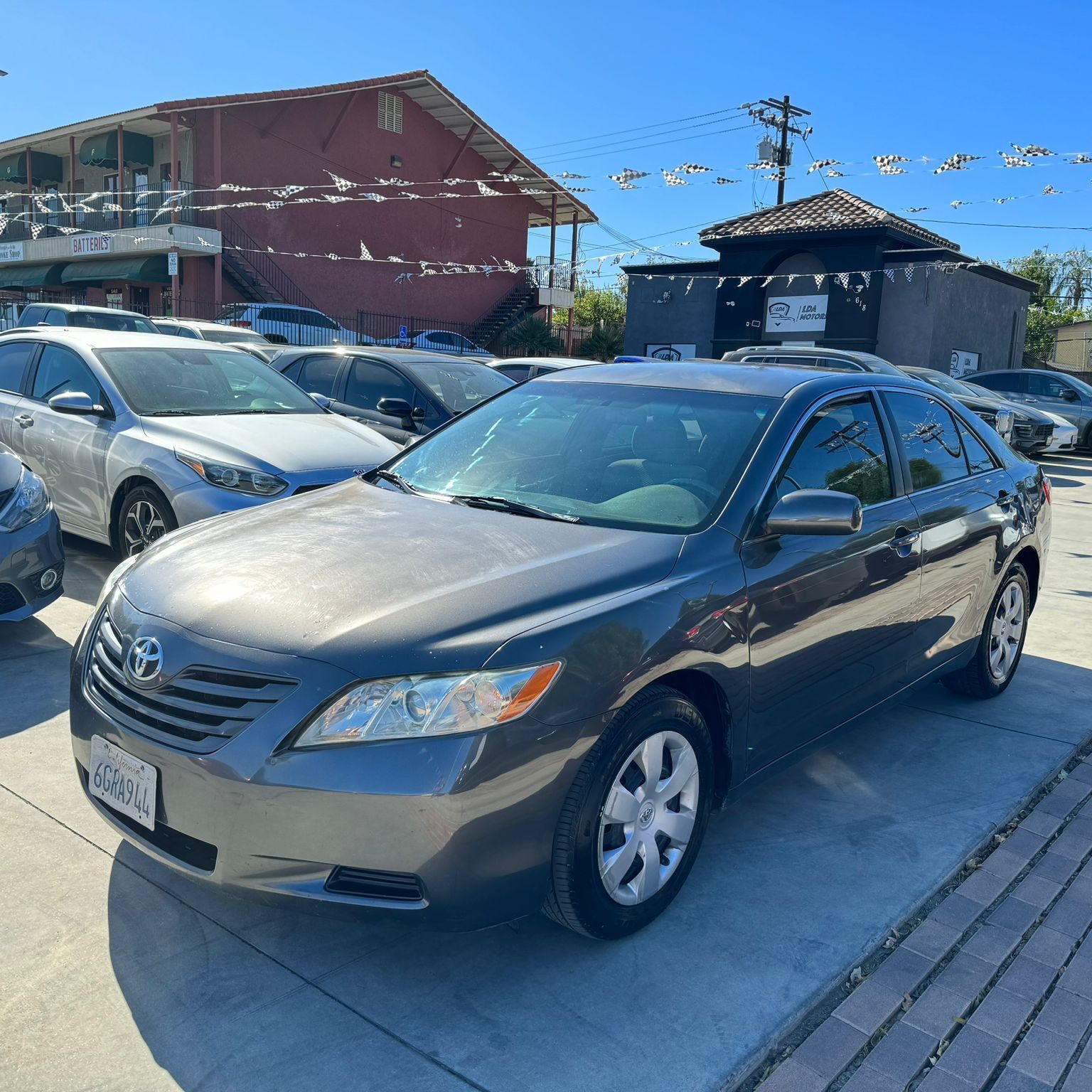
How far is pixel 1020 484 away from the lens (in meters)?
5.20

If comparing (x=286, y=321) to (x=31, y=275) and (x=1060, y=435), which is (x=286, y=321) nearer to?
(x=31, y=275)

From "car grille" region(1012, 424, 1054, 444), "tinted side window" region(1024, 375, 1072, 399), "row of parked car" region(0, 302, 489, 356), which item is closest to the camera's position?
"row of parked car" region(0, 302, 489, 356)

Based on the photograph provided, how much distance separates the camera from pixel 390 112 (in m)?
30.7

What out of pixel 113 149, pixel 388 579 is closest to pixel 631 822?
pixel 388 579

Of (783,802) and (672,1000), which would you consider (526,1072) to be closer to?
(672,1000)

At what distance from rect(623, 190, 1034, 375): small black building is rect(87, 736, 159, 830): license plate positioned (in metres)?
23.1

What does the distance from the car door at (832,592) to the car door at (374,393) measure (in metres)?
5.43

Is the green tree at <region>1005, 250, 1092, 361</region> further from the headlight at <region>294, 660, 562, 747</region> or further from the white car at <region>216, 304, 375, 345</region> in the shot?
the headlight at <region>294, 660, 562, 747</region>

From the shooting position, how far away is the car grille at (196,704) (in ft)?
8.25

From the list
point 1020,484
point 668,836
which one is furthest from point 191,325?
point 668,836

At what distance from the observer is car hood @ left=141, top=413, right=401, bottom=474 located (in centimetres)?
614

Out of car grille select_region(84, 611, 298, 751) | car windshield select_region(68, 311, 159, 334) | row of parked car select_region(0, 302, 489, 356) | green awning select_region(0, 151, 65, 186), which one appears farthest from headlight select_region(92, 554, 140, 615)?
green awning select_region(0, 151, 65, 186)

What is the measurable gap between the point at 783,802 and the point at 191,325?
14706mm

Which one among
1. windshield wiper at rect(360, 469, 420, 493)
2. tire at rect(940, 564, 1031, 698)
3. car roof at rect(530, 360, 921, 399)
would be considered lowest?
tire at rect(940, 564, 1031, 698)
